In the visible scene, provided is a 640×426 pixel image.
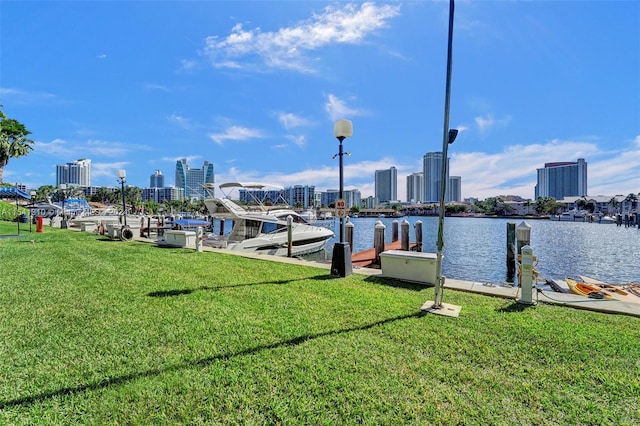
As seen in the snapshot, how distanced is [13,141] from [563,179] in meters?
226

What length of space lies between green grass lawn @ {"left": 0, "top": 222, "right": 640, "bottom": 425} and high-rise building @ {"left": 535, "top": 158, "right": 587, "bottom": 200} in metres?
201

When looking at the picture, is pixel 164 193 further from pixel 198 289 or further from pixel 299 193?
pixel 198 289

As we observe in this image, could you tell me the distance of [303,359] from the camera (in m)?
3.18

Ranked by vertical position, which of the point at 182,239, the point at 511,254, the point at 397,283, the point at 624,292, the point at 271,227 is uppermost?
the point at 271,227

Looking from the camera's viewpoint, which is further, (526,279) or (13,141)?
(13,141)

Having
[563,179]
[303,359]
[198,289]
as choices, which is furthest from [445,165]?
[563,179]

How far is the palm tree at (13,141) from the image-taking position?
25.4 metres

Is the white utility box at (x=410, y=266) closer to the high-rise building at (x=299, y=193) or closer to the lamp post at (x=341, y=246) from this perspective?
the lamp post at (x=341, y=246)

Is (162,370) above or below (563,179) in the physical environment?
below

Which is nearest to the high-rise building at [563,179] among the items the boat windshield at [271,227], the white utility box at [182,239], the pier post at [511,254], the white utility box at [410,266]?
the pier post at [511,254]

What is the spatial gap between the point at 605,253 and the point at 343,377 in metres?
29.1

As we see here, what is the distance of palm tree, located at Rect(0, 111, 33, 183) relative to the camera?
25441 millimetres

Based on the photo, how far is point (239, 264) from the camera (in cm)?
873

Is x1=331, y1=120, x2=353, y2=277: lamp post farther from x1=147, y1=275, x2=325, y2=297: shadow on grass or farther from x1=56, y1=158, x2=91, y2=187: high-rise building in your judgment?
x1=56, y1=158, x2=91, y2=187: high-rise building
